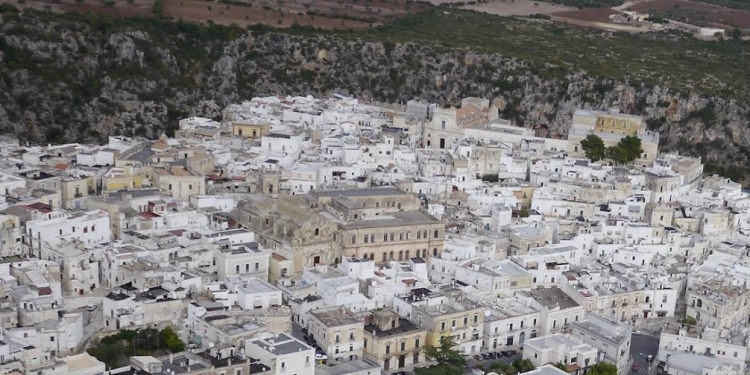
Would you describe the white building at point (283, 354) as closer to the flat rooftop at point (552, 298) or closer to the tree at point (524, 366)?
the tree at point (524, 366)

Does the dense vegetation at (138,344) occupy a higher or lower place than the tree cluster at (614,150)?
lower

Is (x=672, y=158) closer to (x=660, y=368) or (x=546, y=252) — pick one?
(x=546, y=252)

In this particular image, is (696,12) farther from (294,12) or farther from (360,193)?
(360,193)

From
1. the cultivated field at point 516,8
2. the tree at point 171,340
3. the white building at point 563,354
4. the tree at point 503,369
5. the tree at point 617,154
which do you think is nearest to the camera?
the tree at point 171,340

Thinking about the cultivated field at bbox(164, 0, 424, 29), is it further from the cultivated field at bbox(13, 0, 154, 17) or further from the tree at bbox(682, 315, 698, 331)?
the tree at bbox(682, 315, 698, 331)

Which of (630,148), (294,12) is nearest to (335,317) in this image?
(630,148)

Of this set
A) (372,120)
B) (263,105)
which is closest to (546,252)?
(372,120)

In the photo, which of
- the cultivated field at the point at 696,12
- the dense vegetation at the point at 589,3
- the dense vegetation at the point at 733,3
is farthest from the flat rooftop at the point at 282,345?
the dense vegetation at the point at 733,3
